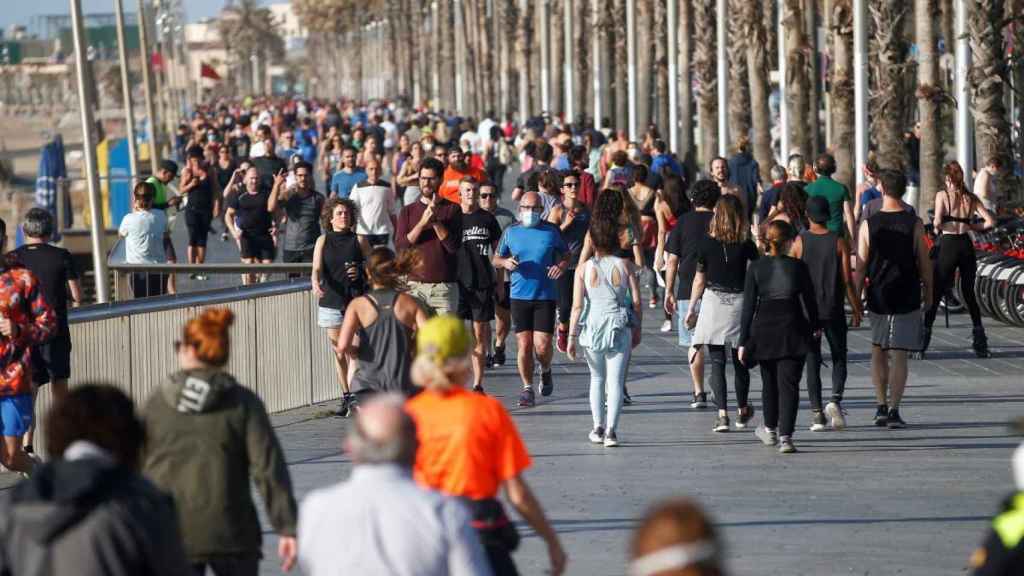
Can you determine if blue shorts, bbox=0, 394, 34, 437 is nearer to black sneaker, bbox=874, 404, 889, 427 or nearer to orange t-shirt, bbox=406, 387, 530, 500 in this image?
orange t-shirt, bbox=406, 387, 530, 500

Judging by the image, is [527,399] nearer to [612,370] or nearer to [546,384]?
[546,384]

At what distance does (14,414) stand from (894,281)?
221 inches

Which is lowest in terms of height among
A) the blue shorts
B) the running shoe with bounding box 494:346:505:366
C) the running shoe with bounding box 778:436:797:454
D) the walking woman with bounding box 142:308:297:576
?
the running shoe with bounding box 494:346:505:366

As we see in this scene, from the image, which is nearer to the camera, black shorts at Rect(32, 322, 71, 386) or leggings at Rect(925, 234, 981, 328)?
black shorts at Rect(32, 322, 71, 386)

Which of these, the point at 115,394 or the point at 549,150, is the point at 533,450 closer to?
the point at 115,394

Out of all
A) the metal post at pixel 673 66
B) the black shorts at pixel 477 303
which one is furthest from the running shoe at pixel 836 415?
the metal post at pixel 673 66

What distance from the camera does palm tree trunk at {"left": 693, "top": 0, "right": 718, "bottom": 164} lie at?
41781 mm

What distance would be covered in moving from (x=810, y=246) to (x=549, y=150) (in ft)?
28.7

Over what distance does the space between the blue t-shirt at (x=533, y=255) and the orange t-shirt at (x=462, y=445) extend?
7.80 metres

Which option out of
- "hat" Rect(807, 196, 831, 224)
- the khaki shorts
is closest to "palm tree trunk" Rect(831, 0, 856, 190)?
the khaki shorts

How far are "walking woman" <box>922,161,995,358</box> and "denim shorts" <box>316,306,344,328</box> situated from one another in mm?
5476

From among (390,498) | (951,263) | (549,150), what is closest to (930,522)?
(390,498)

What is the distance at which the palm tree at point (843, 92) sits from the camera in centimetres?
2836

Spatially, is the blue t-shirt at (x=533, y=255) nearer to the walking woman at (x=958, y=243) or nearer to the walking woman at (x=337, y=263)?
the walking woman at (x=337, y=263)
